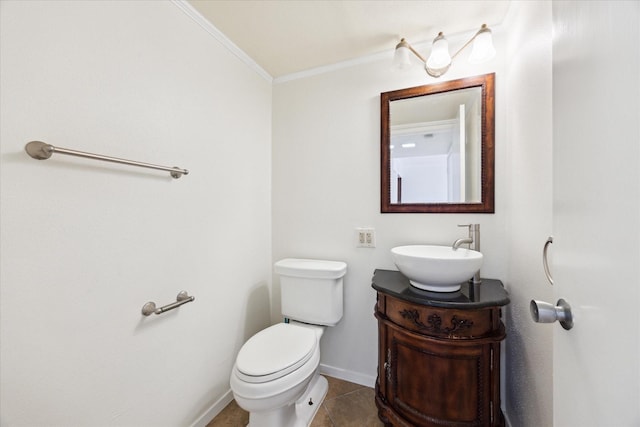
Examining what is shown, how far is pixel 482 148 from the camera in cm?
142

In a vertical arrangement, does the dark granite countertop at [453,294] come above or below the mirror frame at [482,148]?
below

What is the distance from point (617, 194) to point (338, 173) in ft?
4.71

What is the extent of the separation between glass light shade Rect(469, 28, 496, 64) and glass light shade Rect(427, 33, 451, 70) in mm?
127

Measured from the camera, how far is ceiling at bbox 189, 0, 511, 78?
1.26 metres

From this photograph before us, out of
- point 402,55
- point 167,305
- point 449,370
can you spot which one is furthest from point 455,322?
point 402,55

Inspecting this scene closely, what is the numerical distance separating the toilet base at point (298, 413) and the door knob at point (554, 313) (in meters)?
1.19

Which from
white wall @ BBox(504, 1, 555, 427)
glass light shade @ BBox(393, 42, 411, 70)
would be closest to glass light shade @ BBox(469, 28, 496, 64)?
white wall @ BBox(504, 1, 555, 427)

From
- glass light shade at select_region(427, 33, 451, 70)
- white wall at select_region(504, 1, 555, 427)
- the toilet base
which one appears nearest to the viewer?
white wall at select_region(504, 1, 555, 427)

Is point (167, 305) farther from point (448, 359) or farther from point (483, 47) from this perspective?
point (483, 47)

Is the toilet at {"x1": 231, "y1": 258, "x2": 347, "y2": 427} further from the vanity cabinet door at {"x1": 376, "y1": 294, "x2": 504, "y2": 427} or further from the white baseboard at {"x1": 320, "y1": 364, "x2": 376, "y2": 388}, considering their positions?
the vanity cabinet door at {"x1": 376, "y1": 294, "x2": 504, "y2": 427}

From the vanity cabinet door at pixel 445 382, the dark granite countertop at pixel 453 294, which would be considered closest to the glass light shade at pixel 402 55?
the dark granite countertop at pixel 453 294

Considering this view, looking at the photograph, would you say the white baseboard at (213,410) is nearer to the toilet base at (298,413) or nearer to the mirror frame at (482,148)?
the toilet base at (298,413)

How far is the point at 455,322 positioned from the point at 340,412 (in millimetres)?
913

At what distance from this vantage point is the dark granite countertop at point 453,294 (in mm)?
1061
